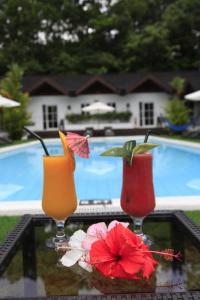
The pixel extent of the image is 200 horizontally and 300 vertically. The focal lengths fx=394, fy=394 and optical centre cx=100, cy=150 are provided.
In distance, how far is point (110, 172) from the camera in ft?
30.7

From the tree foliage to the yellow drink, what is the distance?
26.3 m

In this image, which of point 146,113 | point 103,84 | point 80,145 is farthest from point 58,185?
point 146,113

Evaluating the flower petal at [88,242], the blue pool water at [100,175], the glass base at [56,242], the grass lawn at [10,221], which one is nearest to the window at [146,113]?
the blue pool water at [100,175]

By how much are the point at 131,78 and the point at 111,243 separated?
22.9m

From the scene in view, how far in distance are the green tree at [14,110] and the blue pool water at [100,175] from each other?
3.73 m

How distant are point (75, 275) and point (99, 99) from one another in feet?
68.6

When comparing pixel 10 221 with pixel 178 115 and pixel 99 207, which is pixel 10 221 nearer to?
pixel 99 207

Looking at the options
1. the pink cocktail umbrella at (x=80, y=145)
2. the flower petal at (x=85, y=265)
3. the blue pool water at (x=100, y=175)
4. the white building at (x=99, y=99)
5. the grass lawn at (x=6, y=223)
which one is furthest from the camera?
the white building at (x=99, y=99)

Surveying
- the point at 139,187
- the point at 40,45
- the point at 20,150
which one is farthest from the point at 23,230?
the point at 40,45

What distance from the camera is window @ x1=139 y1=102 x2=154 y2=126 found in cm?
2242

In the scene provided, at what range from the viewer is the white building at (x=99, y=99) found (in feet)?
70.6

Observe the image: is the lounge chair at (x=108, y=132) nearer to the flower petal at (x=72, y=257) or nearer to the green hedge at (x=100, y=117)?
the green hedge at (x=100, y=117)

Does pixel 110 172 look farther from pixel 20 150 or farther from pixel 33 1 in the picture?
Result: pixel 33 1

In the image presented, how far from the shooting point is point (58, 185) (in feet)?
5.89
